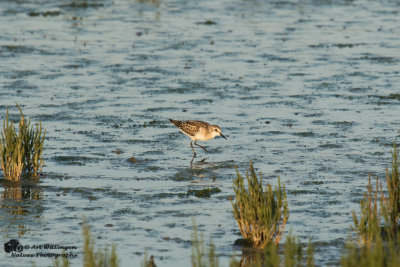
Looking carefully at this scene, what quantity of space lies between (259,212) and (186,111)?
9.78 meters

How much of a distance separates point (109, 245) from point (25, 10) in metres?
27.1

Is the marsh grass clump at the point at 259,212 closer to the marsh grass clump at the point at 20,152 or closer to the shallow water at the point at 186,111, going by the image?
the shallow water at the point at 186,111

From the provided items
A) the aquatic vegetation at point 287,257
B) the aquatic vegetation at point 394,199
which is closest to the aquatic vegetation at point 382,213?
the aquatic vegetation at point 394,199

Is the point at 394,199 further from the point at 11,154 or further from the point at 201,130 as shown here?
the point at 11,154

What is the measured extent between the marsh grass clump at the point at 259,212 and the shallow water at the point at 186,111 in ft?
1.24

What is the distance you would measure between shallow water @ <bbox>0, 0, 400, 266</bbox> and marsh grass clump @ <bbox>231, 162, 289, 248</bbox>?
1.24 ft

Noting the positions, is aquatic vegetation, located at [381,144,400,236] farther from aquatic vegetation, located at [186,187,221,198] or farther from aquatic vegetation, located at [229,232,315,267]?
aquatic vegetation, located at [186,187,221,198]

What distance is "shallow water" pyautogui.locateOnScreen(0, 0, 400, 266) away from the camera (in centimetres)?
1294

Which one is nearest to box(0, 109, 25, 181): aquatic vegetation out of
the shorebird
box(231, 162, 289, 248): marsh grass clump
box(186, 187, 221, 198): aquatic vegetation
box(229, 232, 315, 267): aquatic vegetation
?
box(186, 187, 221, 198): aquatic vegetation

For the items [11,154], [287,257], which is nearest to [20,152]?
[11,154]

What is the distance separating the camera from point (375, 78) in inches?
965

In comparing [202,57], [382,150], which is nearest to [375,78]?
[202,57]

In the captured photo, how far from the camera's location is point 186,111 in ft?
67.9

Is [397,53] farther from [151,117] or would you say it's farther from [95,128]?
[95,128]
